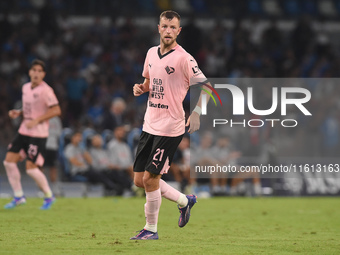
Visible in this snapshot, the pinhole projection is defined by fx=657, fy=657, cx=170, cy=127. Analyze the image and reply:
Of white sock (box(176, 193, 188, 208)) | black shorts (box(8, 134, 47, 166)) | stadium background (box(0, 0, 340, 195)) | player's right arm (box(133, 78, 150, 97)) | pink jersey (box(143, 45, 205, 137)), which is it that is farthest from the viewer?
stadium background (box(0, 0, 340, 195))

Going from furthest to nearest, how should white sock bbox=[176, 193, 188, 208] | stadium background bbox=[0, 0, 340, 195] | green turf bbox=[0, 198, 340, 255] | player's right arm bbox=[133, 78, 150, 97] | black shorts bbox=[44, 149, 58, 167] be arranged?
stadium background bbox=[0, 0, 340, 195], black shorts bbox=[44, 149, 58, 167], white sock bbox=[176, 193, 188, 208], player's right arm bbox=[133, 78, 150, 97], green turf bbox=[0, 198, 340, 255]

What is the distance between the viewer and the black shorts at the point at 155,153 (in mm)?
8195

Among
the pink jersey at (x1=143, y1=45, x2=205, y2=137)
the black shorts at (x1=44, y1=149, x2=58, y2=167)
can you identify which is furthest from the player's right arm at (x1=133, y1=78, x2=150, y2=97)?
the black shorts at (x1=44, y1=149, x2=58, y2=167)

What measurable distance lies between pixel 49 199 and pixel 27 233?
4.11 metres

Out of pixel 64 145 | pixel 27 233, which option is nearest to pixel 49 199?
pixel 27 233

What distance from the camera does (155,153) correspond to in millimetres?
8219

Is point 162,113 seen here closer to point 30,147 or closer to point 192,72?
point 192,72

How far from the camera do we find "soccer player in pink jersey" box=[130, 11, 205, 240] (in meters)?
8.26

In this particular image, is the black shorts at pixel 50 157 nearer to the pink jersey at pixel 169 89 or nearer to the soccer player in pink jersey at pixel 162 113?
the soccer player in pink jersey at pixel 162 113

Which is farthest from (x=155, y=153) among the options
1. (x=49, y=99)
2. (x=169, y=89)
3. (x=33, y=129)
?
(x=33, y=129)

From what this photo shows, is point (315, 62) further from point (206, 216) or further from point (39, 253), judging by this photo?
point (39, 253)

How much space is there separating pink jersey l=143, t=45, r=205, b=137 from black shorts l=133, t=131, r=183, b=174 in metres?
0.08

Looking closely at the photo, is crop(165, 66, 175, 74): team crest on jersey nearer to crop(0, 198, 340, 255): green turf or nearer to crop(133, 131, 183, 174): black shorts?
crop(133, 131, 183, 174): black shorts

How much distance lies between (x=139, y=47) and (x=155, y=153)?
1702 centimetres
